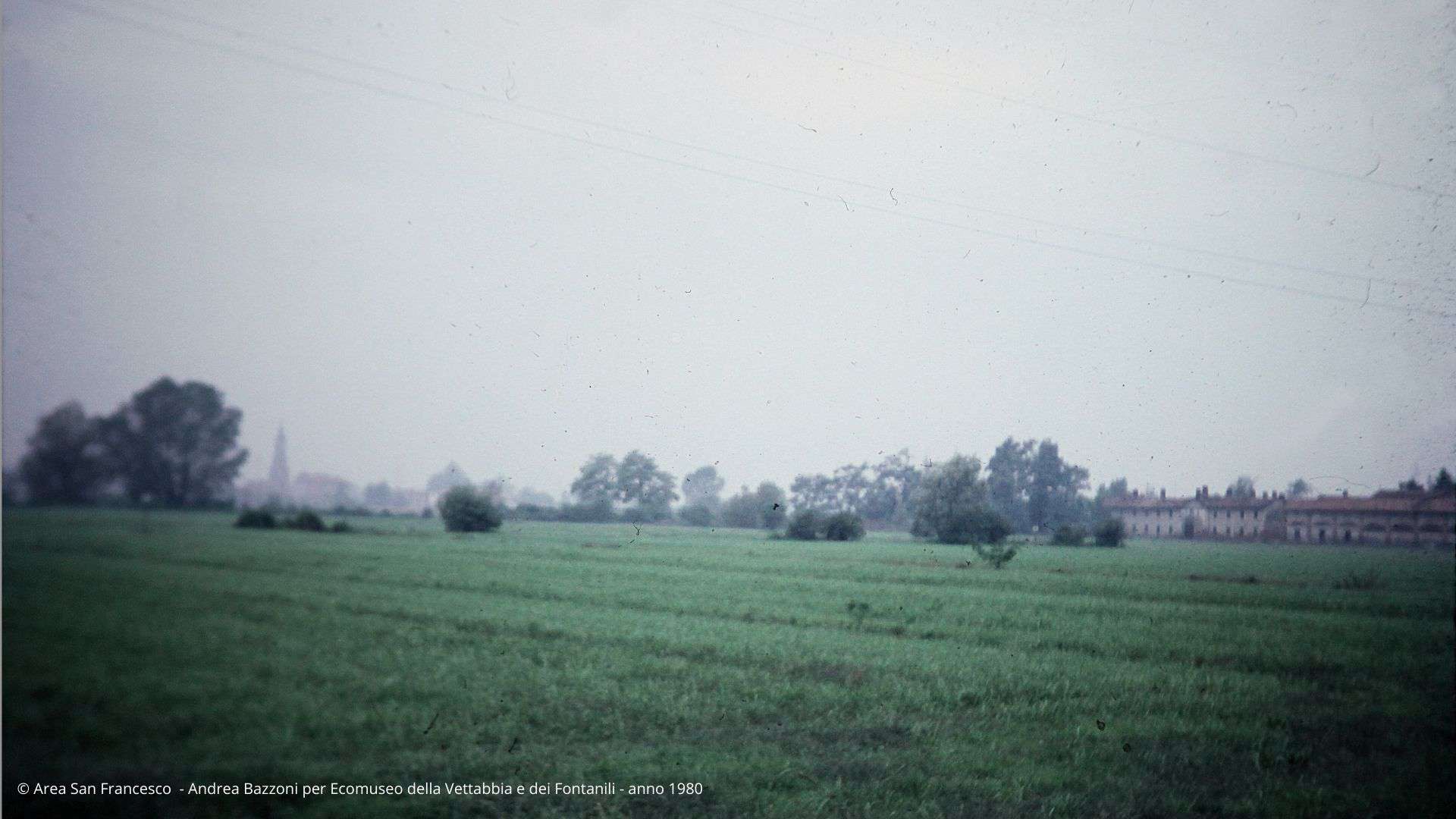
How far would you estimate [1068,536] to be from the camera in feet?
28.4

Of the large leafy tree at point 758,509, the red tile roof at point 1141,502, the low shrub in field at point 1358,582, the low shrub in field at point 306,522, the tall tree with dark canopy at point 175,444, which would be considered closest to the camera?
the tall tree with dark canopy at point 175,444

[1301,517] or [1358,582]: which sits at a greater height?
[1301,517]

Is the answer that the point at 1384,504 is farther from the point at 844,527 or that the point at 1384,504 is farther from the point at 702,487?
the point at 702,487

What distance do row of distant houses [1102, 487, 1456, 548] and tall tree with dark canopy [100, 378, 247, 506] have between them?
8878 mm

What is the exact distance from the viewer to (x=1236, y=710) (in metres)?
6.49

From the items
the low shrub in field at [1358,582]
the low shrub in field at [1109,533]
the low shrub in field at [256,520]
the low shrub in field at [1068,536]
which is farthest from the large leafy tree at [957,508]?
the low shrub in field at [256,520]

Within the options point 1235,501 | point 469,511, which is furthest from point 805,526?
point 1235,501

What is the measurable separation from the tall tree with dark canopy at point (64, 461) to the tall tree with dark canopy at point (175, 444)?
0.08 m

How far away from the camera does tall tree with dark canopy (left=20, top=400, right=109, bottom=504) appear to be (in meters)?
4.62

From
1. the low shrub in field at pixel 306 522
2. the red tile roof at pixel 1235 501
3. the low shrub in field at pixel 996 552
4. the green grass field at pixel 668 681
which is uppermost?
the red tile roof at pixel 1235 501

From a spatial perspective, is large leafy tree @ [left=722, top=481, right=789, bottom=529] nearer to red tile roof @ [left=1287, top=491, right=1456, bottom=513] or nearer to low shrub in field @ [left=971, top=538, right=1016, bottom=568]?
low shrub in field @ [left=971, top=538, right=1016, bottom=568]

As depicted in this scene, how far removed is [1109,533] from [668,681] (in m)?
5.94

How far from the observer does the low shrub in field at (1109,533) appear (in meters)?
8.86

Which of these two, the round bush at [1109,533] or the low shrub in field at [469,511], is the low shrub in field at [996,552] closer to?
the round bush at [1109,533]
